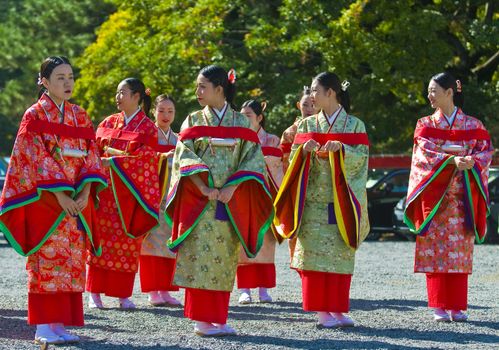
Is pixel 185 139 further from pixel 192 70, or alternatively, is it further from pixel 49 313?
pixel 192 70

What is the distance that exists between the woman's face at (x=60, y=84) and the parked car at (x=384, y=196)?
1305 centimetres

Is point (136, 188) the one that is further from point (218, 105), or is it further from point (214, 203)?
point (214, 203)

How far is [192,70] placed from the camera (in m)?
24.3

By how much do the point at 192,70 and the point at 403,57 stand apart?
4.99 m

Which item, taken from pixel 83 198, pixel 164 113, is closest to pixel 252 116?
pixel 164 113

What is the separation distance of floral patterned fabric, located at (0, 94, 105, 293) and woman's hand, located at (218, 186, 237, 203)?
89 cm

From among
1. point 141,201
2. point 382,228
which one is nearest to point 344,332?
point 141,201

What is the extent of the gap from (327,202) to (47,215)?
2.24 m

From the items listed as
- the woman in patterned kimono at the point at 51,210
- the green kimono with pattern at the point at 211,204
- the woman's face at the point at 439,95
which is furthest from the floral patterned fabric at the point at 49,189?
the woman's face at the point at 439,95

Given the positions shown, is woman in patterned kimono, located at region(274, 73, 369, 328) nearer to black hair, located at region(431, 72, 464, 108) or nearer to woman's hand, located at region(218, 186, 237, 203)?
woman's hand, located at region(218, 186, 237, 203)

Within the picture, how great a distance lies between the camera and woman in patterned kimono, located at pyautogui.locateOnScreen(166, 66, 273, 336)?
7918 millimetres

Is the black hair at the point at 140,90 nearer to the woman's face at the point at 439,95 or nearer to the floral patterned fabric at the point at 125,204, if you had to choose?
the floral patterned fabric at the point at 125,204

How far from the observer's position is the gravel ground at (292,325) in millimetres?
7570

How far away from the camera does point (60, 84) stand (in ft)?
25.4
